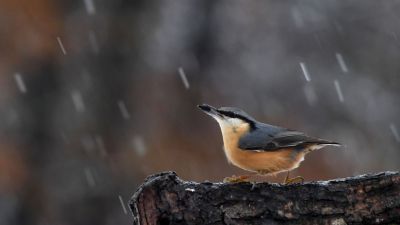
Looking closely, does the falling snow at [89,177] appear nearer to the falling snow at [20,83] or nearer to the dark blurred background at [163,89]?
the dark blurred background at [163,89]

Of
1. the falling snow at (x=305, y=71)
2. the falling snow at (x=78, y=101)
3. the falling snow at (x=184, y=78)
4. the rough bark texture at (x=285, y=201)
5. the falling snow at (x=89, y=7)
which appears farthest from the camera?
the falling snow at (x=305, y=71)

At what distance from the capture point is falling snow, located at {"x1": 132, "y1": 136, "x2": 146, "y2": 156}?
10.0m

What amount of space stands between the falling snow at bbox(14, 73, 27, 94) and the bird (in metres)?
6.21

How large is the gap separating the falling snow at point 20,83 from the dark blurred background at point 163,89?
0.03m

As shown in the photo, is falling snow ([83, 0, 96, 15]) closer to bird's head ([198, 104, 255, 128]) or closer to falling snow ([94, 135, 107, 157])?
falling snow ([94, 135, 107, 157])

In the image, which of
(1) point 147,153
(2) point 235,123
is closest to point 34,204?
(1) point 147,153

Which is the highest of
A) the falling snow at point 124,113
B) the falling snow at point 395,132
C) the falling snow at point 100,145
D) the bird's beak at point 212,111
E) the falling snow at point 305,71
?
the bird's beak at point 212,111

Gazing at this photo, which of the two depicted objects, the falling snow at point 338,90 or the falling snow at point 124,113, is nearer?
the falling snow at point 124,113

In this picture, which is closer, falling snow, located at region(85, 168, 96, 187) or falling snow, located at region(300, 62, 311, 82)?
falling snow, located at region(85, 168, 96, 187)

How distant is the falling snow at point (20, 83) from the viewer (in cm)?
1041

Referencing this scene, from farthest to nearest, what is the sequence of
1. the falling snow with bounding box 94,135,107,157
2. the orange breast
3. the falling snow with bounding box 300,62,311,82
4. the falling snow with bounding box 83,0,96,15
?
1. the falling snow with bounding box 300,62,311,82
2. the falling snow with bounding box 83,0,96,15
3. the falling snow with bounding box 94,135,107,157
4. the orange breast

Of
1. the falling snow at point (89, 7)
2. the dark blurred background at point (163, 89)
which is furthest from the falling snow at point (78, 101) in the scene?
the falling snow at point (89, 7)

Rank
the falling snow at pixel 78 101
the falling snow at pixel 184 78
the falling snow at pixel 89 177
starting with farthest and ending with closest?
the falling snow at pixel 184 78, the falling snow at pixel 78 101, the falling snow at pixel 89 177

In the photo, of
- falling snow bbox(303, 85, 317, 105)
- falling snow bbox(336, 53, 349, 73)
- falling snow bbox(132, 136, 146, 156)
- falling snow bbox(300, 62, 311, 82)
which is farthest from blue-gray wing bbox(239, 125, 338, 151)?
falling snow bbox(336, 53, 349, 73)
